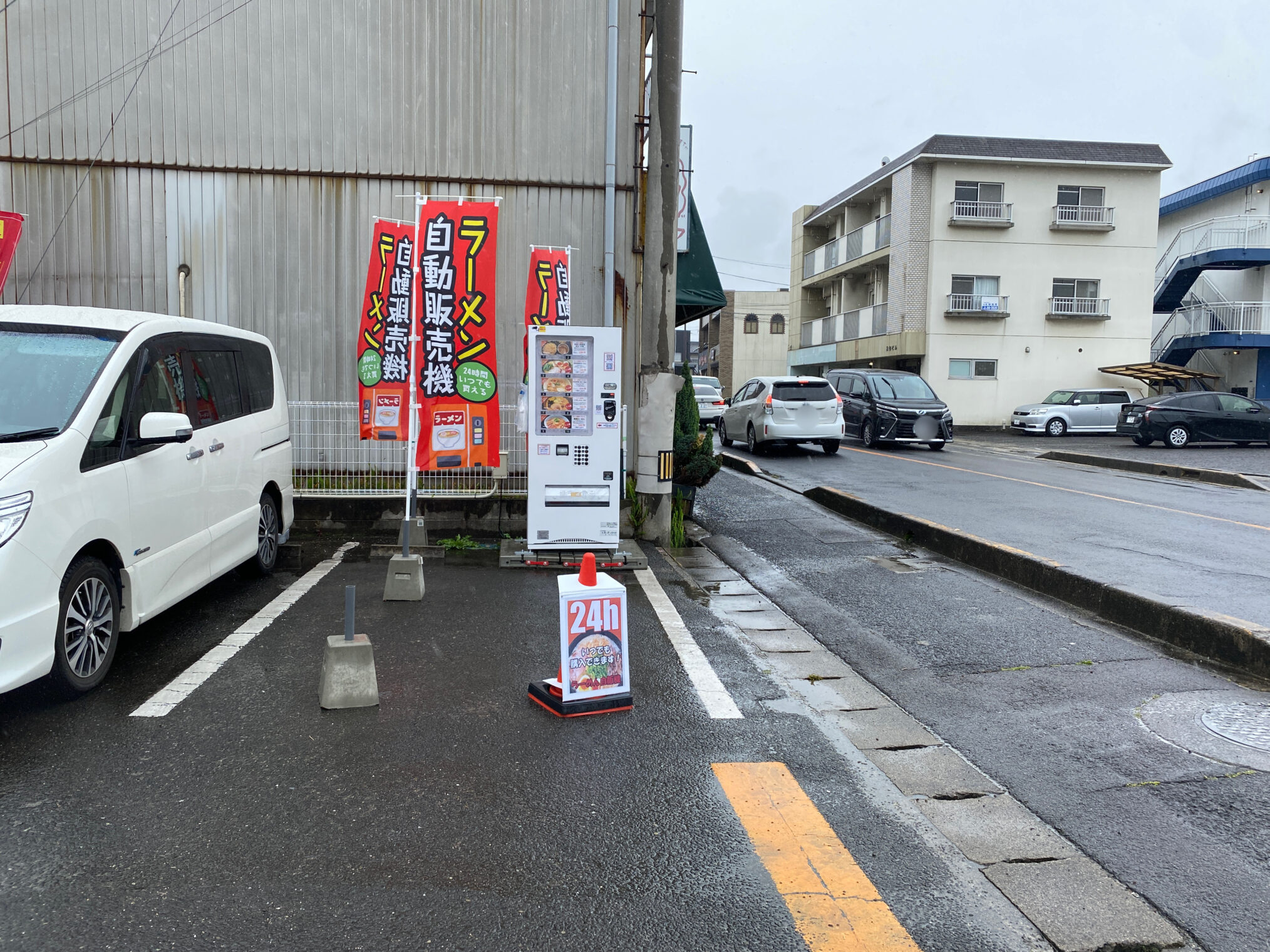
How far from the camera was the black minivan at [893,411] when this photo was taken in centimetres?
1952

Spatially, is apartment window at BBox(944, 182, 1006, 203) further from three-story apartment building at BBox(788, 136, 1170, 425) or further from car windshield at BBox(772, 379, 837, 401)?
car windshield at BBox(772, 379, 837, 401)

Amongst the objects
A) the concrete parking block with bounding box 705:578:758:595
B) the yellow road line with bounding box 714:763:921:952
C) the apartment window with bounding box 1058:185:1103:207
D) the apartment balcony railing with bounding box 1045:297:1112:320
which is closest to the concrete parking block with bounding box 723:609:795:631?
the concrete parking block with bounding box 705:578:758:595

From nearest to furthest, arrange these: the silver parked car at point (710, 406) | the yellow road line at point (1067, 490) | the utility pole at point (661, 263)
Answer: the utility pole at point (661, 263), the yellow road line at point (1067, 490), the silver parked car at point (710, 406)

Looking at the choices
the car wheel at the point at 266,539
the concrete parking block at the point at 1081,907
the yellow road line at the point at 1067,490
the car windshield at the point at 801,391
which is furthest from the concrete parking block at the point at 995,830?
the car windshield at the point at 801,391

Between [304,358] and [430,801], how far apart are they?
7.50 m

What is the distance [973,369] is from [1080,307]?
4.24 metres

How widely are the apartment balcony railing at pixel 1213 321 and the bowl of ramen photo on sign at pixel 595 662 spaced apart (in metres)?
33.1

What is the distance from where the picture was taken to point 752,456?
1814 cm

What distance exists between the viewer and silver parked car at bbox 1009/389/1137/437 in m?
27.8

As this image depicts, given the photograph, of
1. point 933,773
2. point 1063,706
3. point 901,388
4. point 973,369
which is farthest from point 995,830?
point 973,369

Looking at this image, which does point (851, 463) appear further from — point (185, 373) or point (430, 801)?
point (430, 801)

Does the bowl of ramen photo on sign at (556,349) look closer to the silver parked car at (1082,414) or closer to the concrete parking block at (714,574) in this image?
the concrete parking block at (714,574)

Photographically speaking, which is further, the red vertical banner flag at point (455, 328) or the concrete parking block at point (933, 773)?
the red vertical banner flag at point (455, 328)

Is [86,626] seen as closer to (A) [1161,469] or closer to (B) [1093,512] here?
(B) [1093,512]
